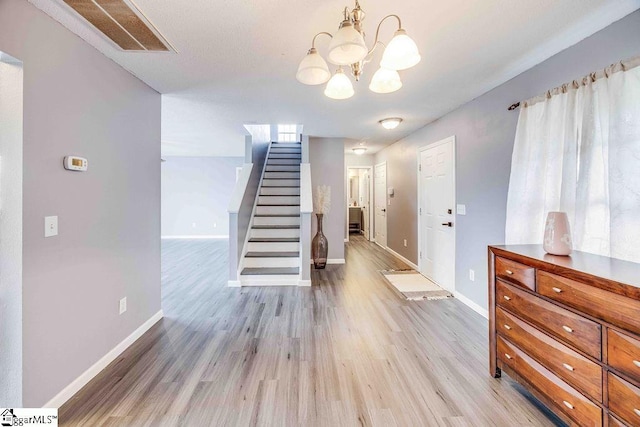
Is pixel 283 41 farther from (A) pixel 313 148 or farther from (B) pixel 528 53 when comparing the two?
(A) pixel 313 148

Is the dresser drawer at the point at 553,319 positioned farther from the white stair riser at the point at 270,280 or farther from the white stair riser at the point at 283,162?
the white stair riser at the point at 283,162

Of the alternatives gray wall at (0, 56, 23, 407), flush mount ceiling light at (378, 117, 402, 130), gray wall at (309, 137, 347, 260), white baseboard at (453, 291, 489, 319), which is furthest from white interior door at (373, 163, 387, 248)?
gray wall at (0, 56, 23, 407)

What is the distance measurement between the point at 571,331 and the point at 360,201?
8105mm

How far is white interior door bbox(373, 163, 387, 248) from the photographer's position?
6.47 meters

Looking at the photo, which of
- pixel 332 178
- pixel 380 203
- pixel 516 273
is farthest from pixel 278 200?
pixel 516 273

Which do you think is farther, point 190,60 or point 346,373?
point 190,60

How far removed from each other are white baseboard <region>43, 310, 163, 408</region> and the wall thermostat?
1.38 metres

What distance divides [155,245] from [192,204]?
231 inches

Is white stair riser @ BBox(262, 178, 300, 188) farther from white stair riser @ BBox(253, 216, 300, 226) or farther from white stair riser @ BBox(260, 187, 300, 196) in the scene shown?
white stair riser @ BBox(253, 216, 300, 226)

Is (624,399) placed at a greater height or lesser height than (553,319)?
lesser

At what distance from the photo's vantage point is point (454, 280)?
350cm

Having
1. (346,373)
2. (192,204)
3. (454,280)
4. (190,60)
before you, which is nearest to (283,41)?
(190,60)

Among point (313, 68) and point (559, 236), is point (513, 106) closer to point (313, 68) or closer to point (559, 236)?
point (559, 236)

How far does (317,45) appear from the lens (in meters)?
1.93
